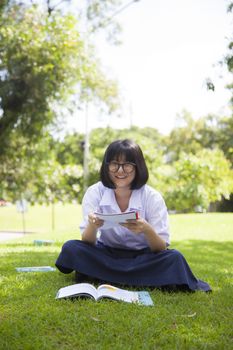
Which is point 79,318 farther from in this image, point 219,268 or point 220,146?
point 220,146

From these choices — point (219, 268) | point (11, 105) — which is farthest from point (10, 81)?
point (219, 268)

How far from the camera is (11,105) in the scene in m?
13.2

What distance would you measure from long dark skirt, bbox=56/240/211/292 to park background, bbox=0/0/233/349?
0.16 m

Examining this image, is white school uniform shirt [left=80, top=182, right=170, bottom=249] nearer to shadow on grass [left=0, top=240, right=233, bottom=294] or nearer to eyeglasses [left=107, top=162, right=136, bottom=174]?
eyeglasses [left=107, top=162, right=136, bottom=174]

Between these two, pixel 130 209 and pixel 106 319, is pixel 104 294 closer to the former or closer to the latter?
pixel 106 319

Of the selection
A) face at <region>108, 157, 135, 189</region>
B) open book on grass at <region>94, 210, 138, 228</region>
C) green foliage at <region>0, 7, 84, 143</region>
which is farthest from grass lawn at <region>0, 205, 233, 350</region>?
green foliage at <region>0, 7, 84, 143</region>

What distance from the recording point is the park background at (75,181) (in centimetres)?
255

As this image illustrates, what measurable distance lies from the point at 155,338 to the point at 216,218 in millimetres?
→ 12362

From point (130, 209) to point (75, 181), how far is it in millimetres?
18321

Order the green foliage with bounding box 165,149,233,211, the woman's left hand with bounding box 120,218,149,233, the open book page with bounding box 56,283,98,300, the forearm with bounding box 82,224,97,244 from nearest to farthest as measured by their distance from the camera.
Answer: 1. the open book page with bounding box 56,283,98,300
2. the woman's left hand with bounding box 120,218,149,233
3. the forearm with bounding box 82,224,97,244
4. the green foliage with bounding box 165,149,233,211

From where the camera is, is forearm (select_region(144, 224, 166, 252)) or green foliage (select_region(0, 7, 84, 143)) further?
green foliage (select_region(0, 7, 84, 143))

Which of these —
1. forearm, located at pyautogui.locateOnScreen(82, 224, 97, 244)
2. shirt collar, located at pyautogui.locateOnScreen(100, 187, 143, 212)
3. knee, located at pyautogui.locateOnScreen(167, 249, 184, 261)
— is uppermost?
shirt collar, located at pyautogui.locateOnScreen(100, 187, 143, 212)

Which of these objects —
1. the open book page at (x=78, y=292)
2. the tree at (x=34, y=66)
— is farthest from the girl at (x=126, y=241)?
the tree at (x=34, y=66)

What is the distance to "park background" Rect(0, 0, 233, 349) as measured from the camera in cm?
255
